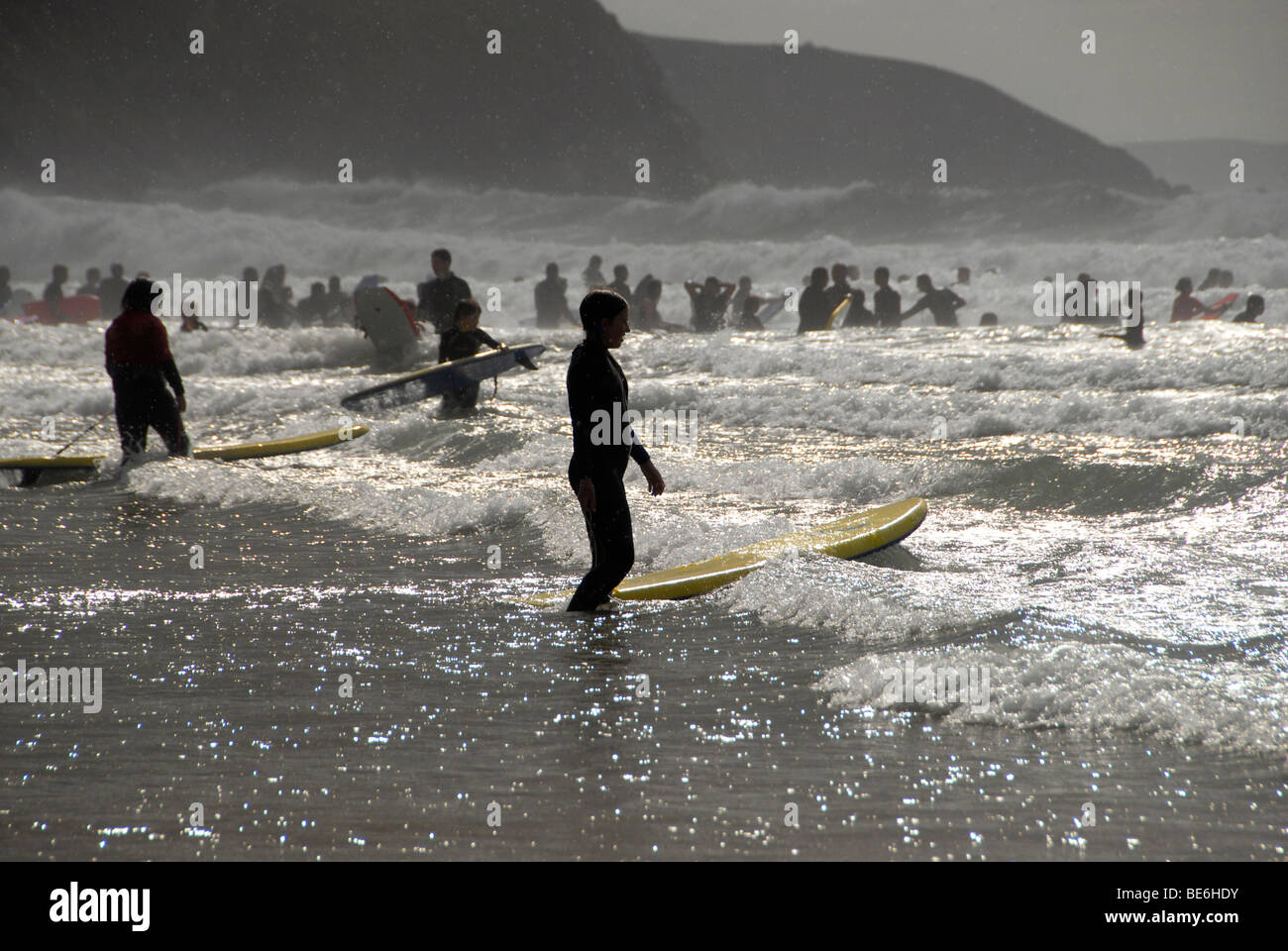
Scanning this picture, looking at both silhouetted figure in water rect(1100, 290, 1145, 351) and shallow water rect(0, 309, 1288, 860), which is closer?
shallow water rect(0, 309, 1288, 860)

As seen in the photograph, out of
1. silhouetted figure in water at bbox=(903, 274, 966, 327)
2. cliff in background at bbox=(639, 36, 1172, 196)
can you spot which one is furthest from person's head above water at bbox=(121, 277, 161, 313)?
cliff in background at bbox=(639, 36, 1172, 196)

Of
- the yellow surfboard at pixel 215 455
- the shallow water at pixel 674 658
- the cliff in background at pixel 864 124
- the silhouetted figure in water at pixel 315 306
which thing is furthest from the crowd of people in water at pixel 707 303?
the cliff in background at pixel 864 124

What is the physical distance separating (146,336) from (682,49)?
10506 centimetres

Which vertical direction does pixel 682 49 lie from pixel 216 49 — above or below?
above

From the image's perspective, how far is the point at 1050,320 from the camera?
27.1 m

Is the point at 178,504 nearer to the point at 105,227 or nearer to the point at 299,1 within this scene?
the point at 105,227

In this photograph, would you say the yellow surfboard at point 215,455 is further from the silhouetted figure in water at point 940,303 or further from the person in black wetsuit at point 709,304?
the silhouetted figure in water at point 940,303

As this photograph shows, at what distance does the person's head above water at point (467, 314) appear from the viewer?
1048cm

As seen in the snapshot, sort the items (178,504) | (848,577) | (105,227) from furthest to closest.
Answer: (105,227)
(178,504)
(848,577)

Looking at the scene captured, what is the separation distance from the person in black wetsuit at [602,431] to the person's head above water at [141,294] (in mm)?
4631

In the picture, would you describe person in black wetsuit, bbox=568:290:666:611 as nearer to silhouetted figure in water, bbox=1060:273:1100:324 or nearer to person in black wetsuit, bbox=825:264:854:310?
person in black wetsuit, bbox=825:264:854:310

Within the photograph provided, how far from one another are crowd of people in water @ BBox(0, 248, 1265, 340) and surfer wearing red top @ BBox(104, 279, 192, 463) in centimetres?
291

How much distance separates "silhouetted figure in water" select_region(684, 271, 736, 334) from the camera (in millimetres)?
20047
